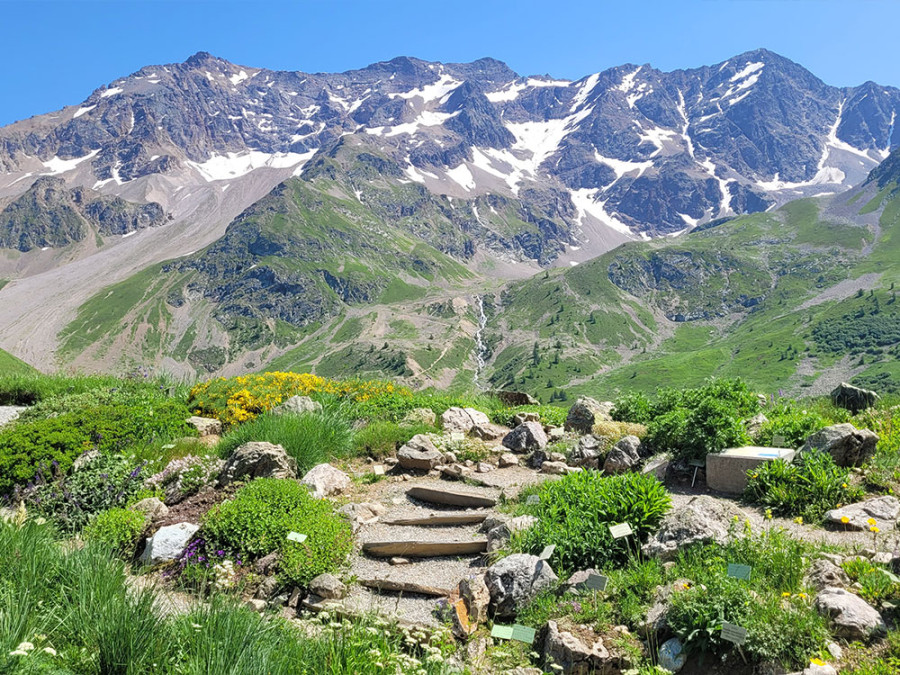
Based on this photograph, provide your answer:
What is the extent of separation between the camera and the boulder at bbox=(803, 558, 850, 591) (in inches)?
229

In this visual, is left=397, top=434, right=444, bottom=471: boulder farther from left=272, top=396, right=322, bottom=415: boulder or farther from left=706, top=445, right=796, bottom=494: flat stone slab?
left=706, top=445, right=796, bottom=494: flat stone slab

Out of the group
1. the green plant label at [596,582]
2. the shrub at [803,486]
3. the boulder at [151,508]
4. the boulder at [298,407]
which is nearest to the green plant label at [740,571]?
the green plant label at [596,582]

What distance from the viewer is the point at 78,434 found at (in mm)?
12469

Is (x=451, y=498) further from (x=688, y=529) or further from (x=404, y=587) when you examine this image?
(x=688, y=529)

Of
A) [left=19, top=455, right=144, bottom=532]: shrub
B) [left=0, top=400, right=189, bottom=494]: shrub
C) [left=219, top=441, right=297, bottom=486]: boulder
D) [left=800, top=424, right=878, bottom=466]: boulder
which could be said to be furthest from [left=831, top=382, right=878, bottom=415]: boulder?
[left=0, top=400, right=189, bottom=494]: shrub

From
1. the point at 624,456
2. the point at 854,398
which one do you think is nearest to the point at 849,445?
the point at 624,456

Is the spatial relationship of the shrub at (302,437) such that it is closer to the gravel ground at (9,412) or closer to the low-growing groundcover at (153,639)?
the low-growing groundcover at (153,639)

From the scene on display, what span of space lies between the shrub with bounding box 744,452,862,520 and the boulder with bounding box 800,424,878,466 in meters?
0.23

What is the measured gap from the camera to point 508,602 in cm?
682

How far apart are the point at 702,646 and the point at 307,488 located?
22.1ft

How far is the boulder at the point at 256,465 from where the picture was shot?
10656 millimetres

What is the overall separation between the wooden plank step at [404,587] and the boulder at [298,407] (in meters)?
6.69

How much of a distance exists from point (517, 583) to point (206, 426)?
1094cm

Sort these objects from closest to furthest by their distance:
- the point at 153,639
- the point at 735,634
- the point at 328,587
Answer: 1. the point at 153,639
2. the point at 735,634
3. the point at 328,587
